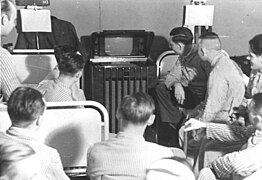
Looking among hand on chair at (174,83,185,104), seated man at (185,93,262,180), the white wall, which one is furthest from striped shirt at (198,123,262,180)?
the white wall

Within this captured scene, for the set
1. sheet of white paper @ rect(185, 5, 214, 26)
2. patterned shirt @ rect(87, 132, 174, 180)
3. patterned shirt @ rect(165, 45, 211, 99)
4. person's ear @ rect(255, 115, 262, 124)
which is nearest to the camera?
patterned shirt @ rect(87, 132, 174, 180)

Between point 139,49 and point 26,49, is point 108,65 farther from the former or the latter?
point 26,49

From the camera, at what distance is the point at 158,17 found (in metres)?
4.28

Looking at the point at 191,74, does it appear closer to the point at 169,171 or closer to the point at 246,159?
the point at 246,159

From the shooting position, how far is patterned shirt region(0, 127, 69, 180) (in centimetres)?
165

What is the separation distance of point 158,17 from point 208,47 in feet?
4.88

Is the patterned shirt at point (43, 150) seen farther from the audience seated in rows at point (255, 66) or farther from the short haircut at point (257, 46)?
the short haircut at point (257, 46)

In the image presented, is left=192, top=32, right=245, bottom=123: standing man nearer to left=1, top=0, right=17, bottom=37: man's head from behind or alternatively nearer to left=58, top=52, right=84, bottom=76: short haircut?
left=58, top=52, right=84, bottom=76: short haircut

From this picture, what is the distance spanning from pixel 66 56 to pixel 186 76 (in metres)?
1.13

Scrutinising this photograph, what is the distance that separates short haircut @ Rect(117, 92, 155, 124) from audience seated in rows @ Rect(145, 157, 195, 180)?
0.70m

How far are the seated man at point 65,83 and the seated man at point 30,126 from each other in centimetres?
64

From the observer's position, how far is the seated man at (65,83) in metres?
2.43

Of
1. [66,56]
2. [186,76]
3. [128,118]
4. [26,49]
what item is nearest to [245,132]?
[128,118]

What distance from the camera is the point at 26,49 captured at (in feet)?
12.2
